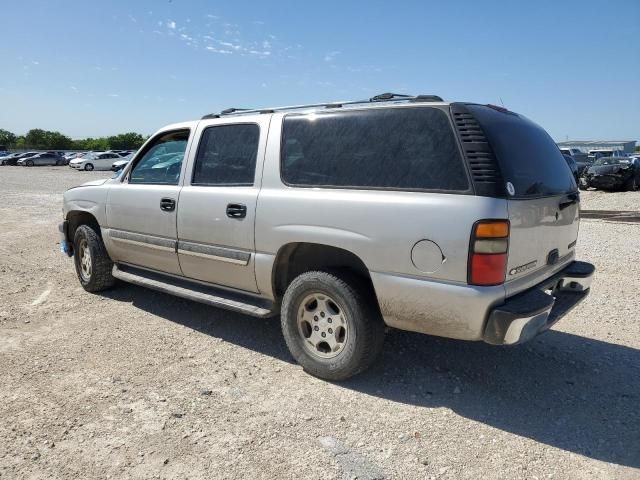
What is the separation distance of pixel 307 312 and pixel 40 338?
251 centimetres

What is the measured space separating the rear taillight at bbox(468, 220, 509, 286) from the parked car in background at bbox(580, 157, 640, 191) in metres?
17.8

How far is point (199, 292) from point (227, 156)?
121cm

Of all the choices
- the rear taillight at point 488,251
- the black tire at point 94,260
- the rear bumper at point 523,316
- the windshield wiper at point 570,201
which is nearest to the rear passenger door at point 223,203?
the black tire at point 94,260

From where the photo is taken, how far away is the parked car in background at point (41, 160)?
46.2m

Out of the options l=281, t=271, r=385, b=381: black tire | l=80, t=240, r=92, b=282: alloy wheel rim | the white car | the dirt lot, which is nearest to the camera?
the dirt lot

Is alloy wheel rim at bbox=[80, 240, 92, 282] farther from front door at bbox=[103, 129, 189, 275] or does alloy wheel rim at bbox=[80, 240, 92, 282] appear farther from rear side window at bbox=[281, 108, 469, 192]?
rear side window at bbox=[281, 108, 469, 192]

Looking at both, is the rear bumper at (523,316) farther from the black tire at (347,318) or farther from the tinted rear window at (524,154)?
the black tire at (347,318)

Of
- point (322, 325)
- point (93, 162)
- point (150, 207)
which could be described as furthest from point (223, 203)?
point (93, 162)

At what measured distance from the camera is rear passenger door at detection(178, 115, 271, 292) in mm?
3750

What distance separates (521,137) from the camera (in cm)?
324

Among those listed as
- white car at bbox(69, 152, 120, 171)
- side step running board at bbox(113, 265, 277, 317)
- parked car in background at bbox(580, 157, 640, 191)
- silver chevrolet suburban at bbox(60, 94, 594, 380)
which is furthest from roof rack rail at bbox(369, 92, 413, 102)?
white car at bbox(69, 152, 120, 171)

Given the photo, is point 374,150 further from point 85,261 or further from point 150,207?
point 85,261

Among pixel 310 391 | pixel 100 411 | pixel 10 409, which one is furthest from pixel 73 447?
pixel 310 391

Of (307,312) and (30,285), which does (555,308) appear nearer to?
(307,312)
